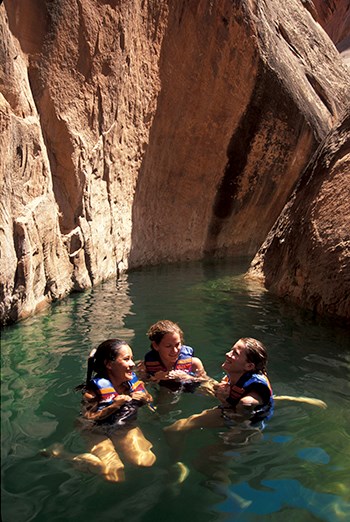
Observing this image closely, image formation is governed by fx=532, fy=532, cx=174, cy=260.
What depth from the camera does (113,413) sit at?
133 inches

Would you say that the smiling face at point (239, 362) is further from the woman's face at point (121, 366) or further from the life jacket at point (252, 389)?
the woman's face at point (121, 366)

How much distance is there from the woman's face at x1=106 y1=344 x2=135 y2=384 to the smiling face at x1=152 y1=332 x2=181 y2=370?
65cm

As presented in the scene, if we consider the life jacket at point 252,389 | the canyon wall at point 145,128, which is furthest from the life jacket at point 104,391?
the canyon wall at point 145,128

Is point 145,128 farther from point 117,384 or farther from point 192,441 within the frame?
point 192,441

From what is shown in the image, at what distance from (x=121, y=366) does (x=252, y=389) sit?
94 centimetres

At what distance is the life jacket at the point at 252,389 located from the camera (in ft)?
12.2

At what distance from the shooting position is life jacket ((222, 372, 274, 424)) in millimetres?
3730

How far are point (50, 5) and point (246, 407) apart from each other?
320 inches

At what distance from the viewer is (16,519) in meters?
2.43

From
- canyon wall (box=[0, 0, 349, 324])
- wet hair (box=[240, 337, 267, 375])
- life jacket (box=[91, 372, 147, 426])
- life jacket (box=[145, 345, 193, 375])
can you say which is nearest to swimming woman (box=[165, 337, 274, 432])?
wet hair (box=[240, 337, 267, 375])

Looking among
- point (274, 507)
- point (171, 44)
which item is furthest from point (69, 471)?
point (171, 44)

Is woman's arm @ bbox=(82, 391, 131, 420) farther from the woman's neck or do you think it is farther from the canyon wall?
the canyon wall

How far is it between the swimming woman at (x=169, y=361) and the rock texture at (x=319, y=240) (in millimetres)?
3496

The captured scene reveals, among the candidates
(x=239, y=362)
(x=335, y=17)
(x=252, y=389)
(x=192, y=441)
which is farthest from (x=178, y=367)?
(x=335, y=17)
